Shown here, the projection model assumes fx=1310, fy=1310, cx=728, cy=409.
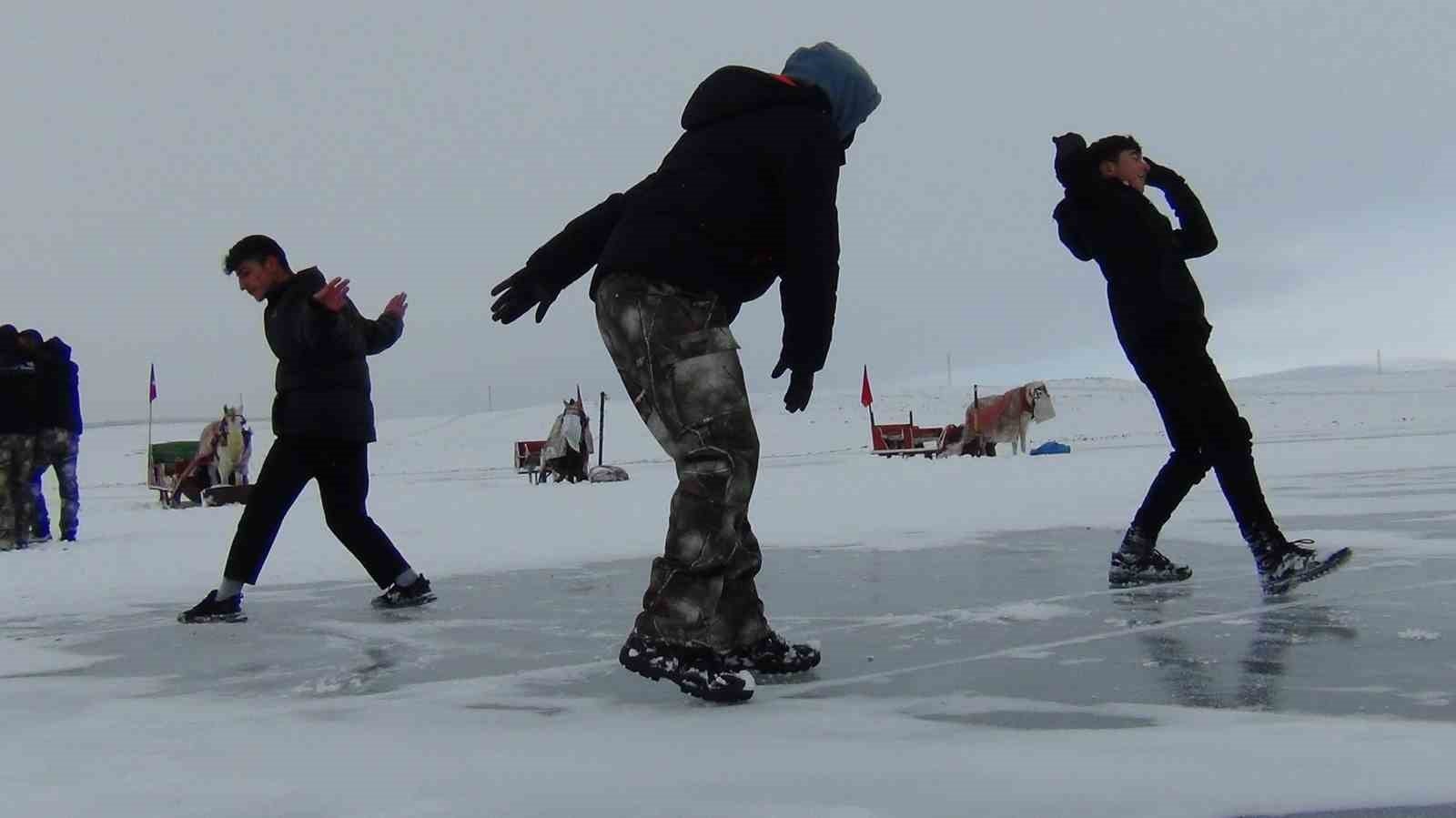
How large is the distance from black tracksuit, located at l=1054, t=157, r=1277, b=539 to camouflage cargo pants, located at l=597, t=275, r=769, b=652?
210 cm

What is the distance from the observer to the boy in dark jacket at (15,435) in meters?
9.20

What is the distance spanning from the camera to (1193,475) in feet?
15.3

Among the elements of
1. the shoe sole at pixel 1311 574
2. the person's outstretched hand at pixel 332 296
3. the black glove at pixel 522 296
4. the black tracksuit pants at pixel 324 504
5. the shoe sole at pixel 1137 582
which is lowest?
the shoe sole at pixel 1137 582

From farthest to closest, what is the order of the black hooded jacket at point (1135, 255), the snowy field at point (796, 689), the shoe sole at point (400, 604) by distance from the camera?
the shoe sole at point (400, 604) < the black hooded jacket at point (1135, 255) < the snowy field at point (796, 689)

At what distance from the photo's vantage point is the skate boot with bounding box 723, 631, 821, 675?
3.10m

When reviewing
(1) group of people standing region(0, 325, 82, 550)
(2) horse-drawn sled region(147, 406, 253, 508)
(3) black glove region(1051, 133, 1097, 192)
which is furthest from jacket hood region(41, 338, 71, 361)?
(3) black glove region(1051, 133, 1097, 192)

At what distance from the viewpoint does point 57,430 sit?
31.4 feet

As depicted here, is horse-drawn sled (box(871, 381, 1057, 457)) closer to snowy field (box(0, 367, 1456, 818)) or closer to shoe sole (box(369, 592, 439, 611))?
snowy field (box(0, 367, 1456, 818))

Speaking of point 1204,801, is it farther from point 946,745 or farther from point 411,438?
point 411,438

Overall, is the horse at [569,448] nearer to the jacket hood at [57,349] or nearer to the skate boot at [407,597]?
the jacket hood at [57,349]

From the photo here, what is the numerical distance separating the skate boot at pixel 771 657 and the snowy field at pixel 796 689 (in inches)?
4.0

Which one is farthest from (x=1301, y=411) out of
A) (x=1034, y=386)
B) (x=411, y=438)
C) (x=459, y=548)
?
(x=459, y=548)

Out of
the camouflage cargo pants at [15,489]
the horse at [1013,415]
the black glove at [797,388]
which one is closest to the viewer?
the black glove at [797,388]

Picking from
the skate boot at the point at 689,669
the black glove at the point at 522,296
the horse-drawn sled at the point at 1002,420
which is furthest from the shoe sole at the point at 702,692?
the horse-drawn sled at the point at 1002,420
